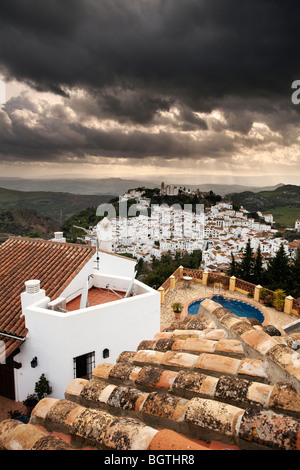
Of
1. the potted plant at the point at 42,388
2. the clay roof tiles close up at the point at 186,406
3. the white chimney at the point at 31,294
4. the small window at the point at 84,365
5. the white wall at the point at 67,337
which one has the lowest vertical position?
the potted plant at the point at 42,388

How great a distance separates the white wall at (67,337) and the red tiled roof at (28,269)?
46 centimetres

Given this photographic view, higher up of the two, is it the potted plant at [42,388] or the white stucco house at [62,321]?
the white stucco house at [62,321]

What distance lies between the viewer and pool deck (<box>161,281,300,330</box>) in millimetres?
13219

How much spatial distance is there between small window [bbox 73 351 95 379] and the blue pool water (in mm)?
8847

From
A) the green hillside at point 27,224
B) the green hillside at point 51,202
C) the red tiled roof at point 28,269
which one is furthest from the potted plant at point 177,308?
the green hillside at point 51,202

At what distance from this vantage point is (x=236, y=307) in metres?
14.8

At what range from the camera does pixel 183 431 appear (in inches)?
81.7

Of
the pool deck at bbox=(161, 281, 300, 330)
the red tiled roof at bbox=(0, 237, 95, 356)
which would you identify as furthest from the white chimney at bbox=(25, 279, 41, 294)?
the pool deck at bbox=(161, 281, 300, 330)

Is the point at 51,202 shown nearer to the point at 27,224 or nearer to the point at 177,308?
the point at 27,224

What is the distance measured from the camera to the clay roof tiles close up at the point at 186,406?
5.78 feet

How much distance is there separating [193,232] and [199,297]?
166ft

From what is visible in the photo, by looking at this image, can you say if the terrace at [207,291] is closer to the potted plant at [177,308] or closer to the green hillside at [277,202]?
the potted plant at [177,308]

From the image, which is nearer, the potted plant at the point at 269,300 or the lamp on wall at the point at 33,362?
the lamp on wall at the point at 33,362

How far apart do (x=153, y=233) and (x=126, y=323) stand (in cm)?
5965
